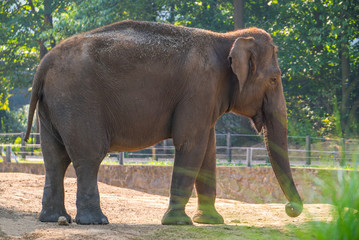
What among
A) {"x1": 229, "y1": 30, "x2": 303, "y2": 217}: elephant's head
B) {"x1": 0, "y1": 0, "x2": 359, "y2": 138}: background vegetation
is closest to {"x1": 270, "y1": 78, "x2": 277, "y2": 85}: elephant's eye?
{"x1": 229, "y1": 30, "x2": 303, "y2": 217}: elephant's head

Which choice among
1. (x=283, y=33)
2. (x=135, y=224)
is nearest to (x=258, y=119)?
(x=135, y=224)

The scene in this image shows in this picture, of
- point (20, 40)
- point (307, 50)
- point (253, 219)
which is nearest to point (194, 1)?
point (307, 50)

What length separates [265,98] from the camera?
7809 mm

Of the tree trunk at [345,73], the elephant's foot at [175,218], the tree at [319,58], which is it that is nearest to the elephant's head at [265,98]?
the elephant's foot at [175,218]

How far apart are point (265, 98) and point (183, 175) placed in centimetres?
151

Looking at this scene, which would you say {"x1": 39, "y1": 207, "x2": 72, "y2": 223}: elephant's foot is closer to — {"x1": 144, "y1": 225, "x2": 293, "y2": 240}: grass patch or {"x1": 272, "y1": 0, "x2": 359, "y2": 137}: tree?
{"x1": 144, "y1": 225, "x2": 293, "y2": 240}: grass patch

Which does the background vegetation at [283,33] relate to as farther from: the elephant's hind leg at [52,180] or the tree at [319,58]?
the elephant's hind leg at [52,180]

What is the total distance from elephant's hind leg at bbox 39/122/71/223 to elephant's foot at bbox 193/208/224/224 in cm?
163

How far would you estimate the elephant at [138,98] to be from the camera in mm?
6969

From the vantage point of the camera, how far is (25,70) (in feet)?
102

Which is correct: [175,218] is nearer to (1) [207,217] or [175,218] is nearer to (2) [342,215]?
(1) [207,217]

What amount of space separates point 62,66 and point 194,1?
20922mm

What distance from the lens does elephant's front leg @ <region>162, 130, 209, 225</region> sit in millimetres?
7156

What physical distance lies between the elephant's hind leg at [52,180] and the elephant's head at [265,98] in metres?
2.26
